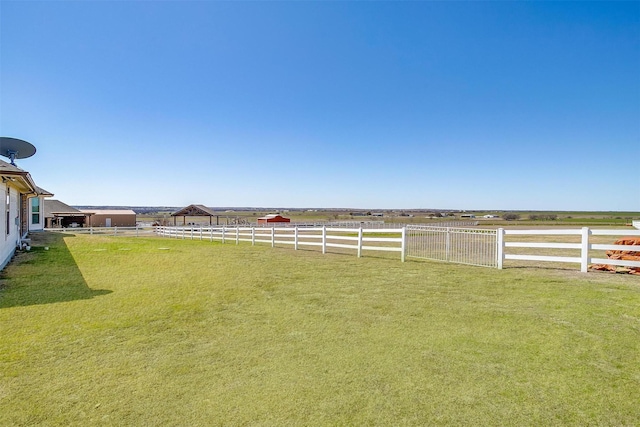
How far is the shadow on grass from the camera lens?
6148mm

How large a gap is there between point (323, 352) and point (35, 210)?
83.5 ft

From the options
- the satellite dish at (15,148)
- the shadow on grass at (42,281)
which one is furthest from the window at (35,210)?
the shadow on grass at (42,281)

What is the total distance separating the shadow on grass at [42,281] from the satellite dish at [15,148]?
141 inches

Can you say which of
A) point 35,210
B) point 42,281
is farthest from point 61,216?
point 42,281

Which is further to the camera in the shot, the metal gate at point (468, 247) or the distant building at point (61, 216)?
the distant building at point (61, 216)

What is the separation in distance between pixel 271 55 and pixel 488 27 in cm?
993

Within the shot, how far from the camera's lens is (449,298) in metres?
6.00

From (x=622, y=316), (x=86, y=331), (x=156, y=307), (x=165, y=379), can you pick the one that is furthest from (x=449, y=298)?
(x=86, y=331)

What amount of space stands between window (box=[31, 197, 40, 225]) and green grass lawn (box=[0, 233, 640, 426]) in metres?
17.2

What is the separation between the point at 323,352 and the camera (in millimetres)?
3836

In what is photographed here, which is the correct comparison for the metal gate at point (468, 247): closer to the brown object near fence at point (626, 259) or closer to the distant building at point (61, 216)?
the brown object near fence at point (626, 259)

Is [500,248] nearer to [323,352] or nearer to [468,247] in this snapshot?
[468,247]

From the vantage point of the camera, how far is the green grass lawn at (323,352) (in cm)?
271

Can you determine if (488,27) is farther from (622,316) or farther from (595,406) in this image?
(595,406)
